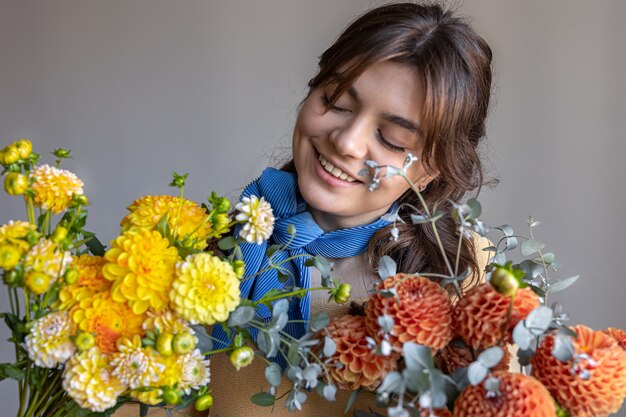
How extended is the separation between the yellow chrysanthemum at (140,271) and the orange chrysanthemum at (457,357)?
29cm

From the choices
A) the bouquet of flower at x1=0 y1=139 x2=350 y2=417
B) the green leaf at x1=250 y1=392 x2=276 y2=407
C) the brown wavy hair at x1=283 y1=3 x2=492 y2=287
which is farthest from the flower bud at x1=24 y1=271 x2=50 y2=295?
the brown wavy hair at x1=283 y1=3 x2=492 y2=287

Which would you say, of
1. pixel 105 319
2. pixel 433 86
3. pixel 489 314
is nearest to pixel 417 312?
pixel 489 314

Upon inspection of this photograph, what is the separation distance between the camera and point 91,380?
64cm

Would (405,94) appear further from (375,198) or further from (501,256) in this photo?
(501,256)

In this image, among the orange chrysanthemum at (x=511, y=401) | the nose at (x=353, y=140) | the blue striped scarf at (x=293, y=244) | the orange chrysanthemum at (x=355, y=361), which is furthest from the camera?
the blue striped scarf at (x=293, y=244)

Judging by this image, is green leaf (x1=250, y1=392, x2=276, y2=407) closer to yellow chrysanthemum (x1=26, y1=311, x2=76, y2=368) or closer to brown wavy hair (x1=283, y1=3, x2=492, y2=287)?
yellow chrysanthemum (x1=26, y1=311, x2=76, y2=368)

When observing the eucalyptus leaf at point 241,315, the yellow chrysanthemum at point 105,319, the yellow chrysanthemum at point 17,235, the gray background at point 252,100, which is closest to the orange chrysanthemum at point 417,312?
the eucalyptus leaf at point 241,315

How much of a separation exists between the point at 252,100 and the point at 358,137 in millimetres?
1460

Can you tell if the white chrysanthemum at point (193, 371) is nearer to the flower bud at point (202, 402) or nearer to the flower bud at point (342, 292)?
the flower bud at point (202, 402)

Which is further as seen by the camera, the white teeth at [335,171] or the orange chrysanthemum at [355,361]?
the white teeth at [335,171]

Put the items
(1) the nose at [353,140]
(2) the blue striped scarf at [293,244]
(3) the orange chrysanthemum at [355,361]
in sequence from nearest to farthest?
(3) the orange chrysanthemum at [355,361], (1) the nose at [353,140], (2) the blue striped scarf at [293,244]

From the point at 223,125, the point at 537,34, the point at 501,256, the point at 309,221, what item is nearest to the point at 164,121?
the point at 223,125

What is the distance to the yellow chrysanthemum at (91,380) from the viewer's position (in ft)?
2.10

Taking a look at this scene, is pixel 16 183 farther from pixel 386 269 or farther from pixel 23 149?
pixel 386 269
